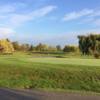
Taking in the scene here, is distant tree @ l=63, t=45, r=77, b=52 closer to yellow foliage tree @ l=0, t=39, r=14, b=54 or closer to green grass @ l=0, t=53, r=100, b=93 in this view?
yellow foliage tree @ l=0, t=39, r=14, b=54

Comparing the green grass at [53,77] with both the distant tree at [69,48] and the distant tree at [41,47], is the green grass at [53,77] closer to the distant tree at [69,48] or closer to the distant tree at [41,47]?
the distant tree at [69,48]

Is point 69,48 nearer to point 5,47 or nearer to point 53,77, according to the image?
point 5,47

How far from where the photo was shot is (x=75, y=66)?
23.2 meters

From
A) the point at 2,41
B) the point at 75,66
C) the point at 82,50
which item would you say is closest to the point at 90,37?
the point at 82,50

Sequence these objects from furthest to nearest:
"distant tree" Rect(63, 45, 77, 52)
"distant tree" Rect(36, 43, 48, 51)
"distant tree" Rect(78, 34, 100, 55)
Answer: "distant tree" Rect(36, 43, 48, 51) → "distant tree" Rect(63, 45, 77, 52) → "distant tree" Rect(78, 34, 100, 55)

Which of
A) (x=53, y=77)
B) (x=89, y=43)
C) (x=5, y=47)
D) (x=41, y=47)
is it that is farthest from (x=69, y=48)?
(x=53, y=77)

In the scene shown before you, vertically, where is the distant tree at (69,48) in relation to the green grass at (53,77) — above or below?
above

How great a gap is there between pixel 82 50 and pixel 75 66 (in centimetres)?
4414

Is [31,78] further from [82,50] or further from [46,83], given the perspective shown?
[82,50]

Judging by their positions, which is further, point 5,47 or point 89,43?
point 5,47

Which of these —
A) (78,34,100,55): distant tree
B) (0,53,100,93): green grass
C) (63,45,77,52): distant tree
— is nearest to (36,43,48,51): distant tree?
(63,45,77,52): distant tree

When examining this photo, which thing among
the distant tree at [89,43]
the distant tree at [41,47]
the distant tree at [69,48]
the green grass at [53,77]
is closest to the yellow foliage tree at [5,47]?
the distant tree at [69,48]

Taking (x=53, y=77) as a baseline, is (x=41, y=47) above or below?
above

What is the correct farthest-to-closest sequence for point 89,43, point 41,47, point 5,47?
point 41,47 < point 5,47 < point 89,43
